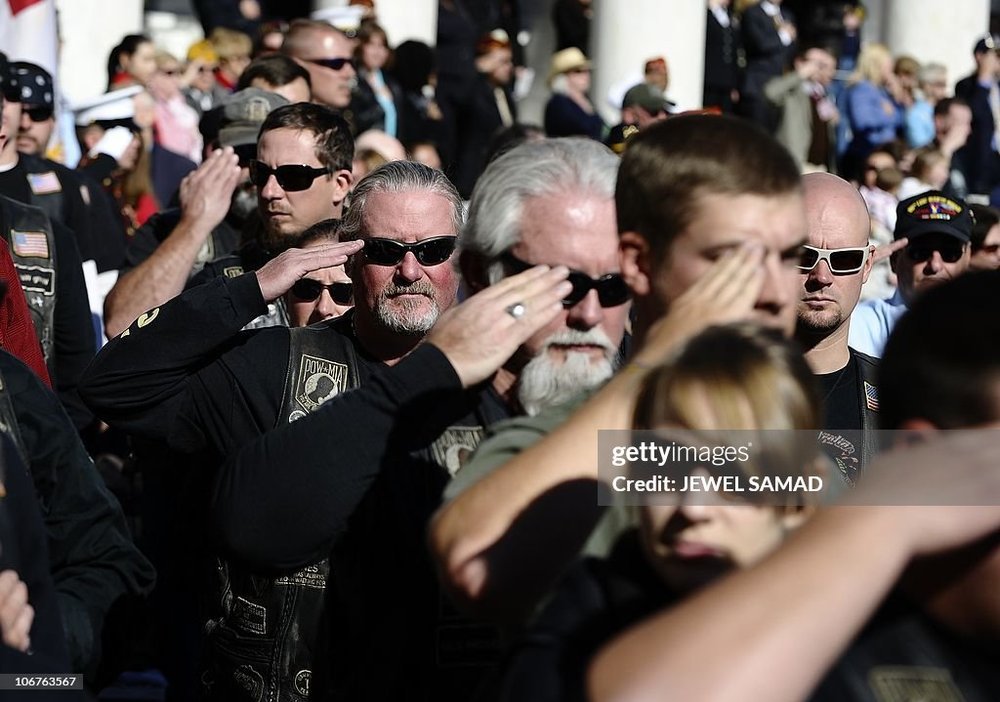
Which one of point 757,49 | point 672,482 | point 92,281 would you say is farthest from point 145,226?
point 757,49

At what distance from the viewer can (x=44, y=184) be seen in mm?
6922

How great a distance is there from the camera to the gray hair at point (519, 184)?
307 centimetres

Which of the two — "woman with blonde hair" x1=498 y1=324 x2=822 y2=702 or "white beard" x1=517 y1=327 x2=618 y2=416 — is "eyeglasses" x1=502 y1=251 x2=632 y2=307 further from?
"woman with blonde hair" x1=498 y1=324 x2=822 y2=702

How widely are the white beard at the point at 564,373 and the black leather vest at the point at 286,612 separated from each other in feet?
3.11

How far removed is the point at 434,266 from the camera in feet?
13.9

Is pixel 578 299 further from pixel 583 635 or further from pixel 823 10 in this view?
pixel 823 10

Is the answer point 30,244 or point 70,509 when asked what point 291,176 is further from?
point 70,509

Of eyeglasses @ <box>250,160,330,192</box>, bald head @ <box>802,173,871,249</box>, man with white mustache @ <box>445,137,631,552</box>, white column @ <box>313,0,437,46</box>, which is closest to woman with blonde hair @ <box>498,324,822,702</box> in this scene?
man with white mustache @ <box>445,137,631,552</box>

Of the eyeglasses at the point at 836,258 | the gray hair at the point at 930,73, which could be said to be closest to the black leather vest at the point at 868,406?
the eyeglasses at the point at 836,258

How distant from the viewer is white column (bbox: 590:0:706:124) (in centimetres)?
1360

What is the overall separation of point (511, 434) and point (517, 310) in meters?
0.23

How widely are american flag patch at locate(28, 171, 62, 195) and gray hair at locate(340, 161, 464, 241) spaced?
2.82m

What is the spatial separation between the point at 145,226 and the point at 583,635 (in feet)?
15.7

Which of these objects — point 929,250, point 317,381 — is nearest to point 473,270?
point 317,381
